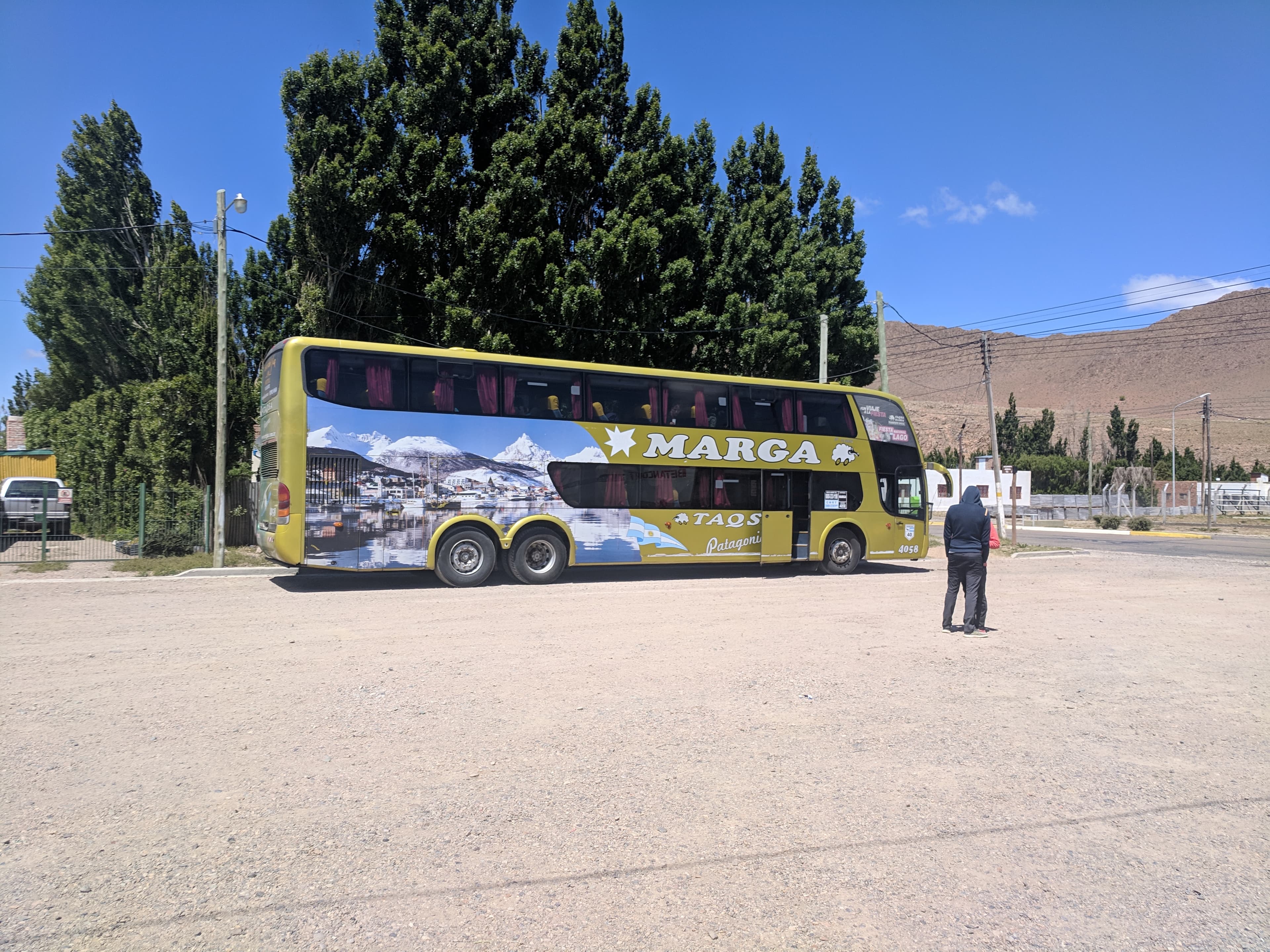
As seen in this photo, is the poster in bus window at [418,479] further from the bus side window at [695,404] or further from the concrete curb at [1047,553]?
the concrete curb at [1047,553]

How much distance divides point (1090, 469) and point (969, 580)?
65617 millimetres

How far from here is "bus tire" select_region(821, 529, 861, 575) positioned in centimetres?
1859

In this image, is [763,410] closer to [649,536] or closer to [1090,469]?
[649,536]

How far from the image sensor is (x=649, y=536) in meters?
16.5

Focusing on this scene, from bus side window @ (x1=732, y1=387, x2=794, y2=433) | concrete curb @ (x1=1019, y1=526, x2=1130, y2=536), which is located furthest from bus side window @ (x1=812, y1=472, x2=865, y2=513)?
concrete curb @ (x1=1019, y1=526, x2=1130, y2=536)

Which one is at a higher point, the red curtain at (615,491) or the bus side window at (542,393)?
the bus side window at (542,393)

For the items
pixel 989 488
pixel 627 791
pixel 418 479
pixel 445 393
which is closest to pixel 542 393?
pixel 445 393

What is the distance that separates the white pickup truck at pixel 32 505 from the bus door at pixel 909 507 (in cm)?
1929

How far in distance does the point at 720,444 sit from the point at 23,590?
42.2 feet

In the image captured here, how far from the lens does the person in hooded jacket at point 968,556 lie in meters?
9.89

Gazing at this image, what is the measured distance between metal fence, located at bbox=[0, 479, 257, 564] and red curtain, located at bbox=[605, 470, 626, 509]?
7326mm

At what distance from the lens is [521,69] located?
23.4m

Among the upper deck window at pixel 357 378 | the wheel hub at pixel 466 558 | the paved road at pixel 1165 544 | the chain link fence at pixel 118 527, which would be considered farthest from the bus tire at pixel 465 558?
the paved road at pixel 1165 544

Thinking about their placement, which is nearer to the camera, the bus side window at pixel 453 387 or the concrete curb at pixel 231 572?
the bus side window at pixel 453 387
